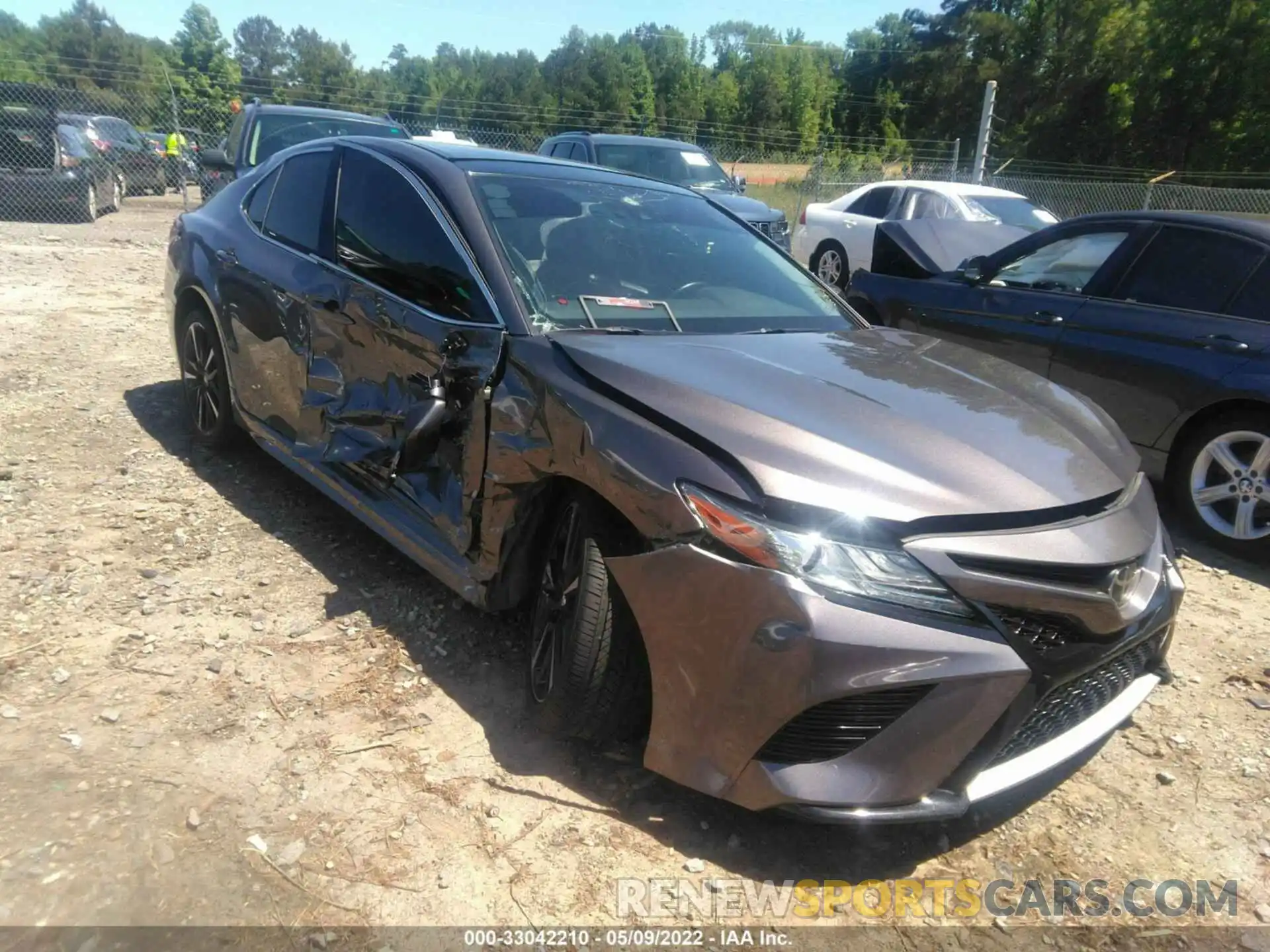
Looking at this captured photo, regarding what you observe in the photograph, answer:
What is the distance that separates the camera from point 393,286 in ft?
10.7

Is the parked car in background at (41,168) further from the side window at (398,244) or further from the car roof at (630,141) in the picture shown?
the side window at (398,244)

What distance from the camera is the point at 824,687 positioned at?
1.99 m

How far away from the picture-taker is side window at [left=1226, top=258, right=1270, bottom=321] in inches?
173

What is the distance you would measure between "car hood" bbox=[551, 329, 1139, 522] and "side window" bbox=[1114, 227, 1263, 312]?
212 centimetres

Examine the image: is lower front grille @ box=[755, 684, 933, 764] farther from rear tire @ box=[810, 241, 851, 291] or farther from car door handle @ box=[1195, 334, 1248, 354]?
rear tire @ box=[810, 241, 851, 291]

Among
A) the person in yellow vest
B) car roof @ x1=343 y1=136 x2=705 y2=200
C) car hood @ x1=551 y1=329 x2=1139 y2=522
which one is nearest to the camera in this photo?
car hood @ x1=551 y1=329 x2=1139 y2=522

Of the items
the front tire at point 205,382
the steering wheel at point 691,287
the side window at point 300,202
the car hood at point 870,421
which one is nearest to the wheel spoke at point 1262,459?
the car hood at point 870,421

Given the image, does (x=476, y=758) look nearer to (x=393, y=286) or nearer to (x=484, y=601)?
(x=484, y=601)

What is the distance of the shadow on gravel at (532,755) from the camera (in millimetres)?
2391

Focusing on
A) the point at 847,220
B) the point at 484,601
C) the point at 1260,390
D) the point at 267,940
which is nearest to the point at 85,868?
the point at 267,940

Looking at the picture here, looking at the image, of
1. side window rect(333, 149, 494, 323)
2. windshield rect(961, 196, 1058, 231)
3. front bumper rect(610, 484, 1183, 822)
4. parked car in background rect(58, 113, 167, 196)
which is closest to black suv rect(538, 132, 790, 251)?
windshield rect(961, 196, 1058, 231)

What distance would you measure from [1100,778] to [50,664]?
331cm

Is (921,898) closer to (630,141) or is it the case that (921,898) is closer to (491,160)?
(491,160)

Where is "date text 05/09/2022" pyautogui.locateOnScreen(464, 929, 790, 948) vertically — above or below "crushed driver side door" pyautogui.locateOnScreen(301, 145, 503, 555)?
below
